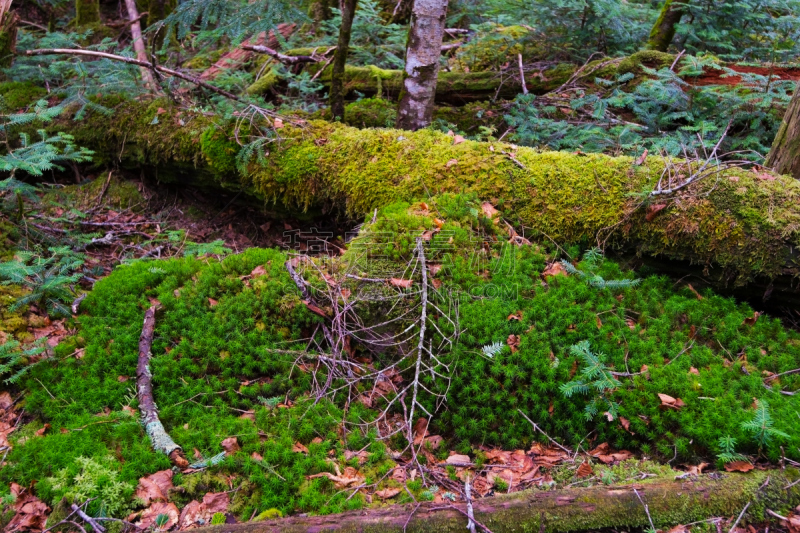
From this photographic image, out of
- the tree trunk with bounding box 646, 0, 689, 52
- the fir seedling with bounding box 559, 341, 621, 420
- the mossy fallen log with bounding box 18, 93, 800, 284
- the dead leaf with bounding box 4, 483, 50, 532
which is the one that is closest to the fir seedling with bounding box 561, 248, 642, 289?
the mossy fallen log with bounding box 18, 93, 800, 284

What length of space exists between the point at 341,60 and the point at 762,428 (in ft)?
20.6

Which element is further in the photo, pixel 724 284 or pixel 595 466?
pixel 724 284

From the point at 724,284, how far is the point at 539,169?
82.8 inches

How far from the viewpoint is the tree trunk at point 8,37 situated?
760cm

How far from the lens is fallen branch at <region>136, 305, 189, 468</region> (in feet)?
11.4

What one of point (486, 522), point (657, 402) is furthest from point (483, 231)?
point (486, 522)

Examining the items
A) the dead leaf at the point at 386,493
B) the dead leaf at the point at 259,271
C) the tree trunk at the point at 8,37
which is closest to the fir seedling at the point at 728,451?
the dead leaf at the point at 386,493

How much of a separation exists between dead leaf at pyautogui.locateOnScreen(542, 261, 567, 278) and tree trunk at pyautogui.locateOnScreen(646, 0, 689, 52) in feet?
18.3

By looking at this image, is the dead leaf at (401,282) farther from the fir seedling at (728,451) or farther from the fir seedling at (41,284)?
the fir seedling at (41,284)

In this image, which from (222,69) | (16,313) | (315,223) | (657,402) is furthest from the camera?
(222,69)

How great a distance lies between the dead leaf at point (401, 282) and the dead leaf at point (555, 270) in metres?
1.36

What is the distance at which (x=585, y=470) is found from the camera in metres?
3.44

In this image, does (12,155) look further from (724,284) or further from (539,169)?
(724,284)

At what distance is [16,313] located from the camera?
461 cm
